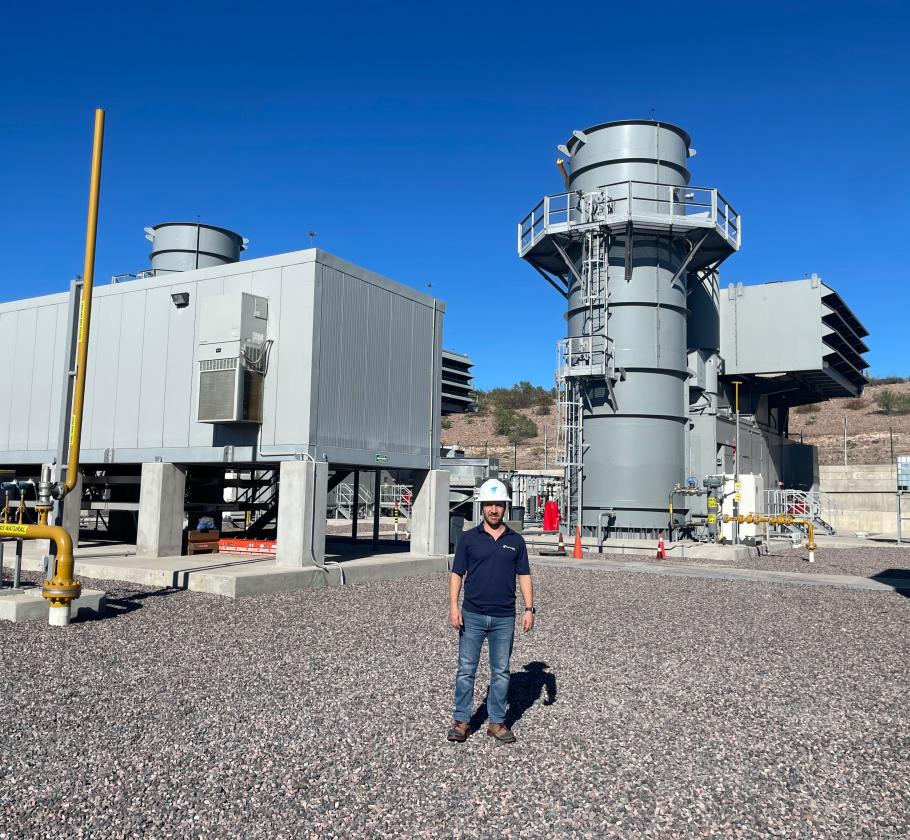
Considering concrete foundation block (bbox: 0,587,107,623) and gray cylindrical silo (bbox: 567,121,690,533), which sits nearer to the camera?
concrete foundation block (bbox: 0,587,107,623)

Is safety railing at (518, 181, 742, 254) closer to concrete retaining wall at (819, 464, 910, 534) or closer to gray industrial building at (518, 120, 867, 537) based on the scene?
gray industrial building at (518, 120, 867, 537)

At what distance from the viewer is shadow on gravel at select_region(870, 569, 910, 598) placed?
15.2 meters

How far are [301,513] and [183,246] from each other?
18.0 metres

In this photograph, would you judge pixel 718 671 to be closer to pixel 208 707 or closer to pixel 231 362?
pixel 208 707

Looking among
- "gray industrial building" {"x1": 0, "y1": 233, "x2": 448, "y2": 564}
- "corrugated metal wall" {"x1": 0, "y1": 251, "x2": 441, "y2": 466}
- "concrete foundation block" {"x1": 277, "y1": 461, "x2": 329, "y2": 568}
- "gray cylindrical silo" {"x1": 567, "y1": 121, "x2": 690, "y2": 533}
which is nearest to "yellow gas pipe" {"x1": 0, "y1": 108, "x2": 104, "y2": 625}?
"gray industrial building" {"x1": 0, "y1": 233, "x2": 448, "y2": 564}

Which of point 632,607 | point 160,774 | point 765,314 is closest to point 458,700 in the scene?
point 160,774

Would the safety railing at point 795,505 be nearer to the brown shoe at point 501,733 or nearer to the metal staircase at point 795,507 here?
the metal staircase at point 795,507

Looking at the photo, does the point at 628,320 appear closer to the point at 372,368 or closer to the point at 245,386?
the point at 372,368

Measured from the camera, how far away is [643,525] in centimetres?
2652

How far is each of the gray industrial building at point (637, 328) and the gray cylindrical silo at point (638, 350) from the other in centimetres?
4

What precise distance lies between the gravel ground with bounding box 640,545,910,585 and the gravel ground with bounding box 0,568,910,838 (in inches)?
383

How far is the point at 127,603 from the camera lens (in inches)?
444

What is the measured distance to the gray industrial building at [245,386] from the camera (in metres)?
14.7

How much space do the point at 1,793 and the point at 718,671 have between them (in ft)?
20.9
